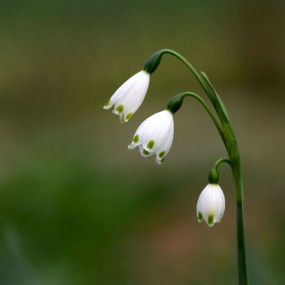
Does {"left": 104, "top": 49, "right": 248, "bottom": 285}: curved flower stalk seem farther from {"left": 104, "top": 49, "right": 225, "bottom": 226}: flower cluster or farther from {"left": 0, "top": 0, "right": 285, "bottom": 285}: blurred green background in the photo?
{"left": 0, "top": 0, "right": 285, "bottom": 285}: blurred green background

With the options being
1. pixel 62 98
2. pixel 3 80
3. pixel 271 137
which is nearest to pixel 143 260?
pixel 271 137

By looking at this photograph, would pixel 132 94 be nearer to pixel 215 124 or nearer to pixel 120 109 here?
pixel 120 109

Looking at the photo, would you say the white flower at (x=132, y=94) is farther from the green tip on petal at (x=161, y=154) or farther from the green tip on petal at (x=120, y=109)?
the green tip on petal at (x=161, y=154)

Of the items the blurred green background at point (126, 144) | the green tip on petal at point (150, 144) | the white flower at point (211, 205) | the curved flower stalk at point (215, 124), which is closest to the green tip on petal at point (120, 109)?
the curved flower stalk at point (215, 124)

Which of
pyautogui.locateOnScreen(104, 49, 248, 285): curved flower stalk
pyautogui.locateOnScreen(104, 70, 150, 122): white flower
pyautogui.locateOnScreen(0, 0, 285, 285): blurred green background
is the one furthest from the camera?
pyautogui.locateOnScreen(0, 0, 285, 285): blurred green background

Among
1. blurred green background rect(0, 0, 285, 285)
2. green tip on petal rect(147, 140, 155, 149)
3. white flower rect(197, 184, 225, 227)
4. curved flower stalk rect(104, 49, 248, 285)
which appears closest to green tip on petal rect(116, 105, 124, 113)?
curved flower stalk rect(104, 49, 248, 285)

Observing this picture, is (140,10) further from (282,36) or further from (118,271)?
(118,271)
